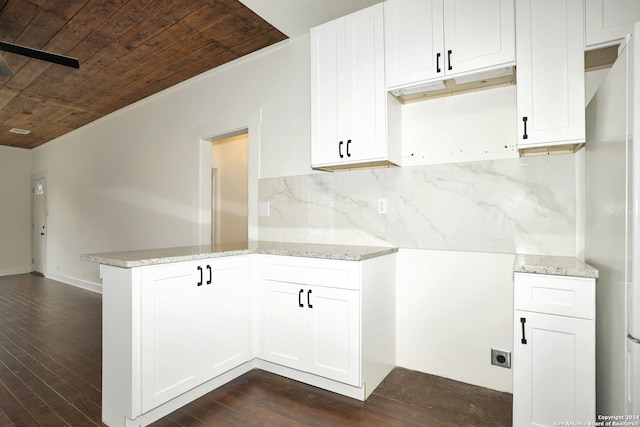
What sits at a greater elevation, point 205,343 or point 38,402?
point 205,343

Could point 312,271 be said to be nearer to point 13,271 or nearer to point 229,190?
point 229,190

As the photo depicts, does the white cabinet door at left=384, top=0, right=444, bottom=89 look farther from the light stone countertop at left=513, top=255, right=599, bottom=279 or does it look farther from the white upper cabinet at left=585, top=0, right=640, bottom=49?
the light stone countertop at left=513, top=255, right=599, bottom=279

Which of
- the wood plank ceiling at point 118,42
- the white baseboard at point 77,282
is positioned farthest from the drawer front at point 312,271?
the white baseboard at point 77,282

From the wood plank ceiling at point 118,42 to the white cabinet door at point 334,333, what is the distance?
211cm

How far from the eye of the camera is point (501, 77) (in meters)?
2.02

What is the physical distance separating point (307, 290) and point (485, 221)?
1.22 meters

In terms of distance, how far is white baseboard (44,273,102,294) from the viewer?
5238 millimetres

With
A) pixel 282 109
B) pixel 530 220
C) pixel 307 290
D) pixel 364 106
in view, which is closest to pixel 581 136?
pixel 530 220

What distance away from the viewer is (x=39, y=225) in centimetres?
700

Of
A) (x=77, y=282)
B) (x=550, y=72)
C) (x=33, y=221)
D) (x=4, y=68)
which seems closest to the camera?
(x=550, y=72)

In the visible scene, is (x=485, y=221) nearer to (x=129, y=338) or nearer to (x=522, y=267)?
(x=522, y=267)

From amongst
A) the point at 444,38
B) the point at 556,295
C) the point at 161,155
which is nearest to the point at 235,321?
the point at 556,295

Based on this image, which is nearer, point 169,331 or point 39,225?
point 169,331

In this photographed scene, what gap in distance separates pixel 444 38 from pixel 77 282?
6.43 metres
